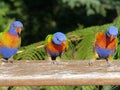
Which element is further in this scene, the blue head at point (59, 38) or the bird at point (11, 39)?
the bird at point (11, 39)

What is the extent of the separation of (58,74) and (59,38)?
0.72 m

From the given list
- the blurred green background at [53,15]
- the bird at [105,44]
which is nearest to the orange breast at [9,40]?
the bird at [105,44]

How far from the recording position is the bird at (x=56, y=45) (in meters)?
1.92

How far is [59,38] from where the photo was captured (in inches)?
76.2

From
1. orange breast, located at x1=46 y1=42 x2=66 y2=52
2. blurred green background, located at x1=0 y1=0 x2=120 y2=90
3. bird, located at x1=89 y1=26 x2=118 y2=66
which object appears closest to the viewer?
bird, located at x1=89 y1=26 x2=118 y2=66

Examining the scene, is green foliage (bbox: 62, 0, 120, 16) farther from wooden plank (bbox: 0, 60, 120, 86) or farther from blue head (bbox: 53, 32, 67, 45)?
wooden plank (bbox: 0, 60, 120, 86)

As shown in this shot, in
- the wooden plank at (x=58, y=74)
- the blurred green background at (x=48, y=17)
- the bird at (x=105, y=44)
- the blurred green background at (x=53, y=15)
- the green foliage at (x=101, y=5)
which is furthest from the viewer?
the blurred green background at (x=48, y=17)

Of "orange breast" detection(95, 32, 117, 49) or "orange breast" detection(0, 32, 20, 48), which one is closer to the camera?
"orange breast" detection(95, 32, 117, 49)

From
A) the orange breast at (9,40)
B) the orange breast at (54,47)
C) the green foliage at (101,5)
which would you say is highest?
the green foliage at (101,5)

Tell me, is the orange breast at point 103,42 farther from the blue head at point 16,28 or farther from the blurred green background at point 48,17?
the blurred green background at point 48,17

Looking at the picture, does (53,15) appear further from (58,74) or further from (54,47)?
(58,74)

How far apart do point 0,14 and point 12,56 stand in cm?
196

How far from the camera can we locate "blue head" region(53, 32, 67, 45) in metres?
1.89

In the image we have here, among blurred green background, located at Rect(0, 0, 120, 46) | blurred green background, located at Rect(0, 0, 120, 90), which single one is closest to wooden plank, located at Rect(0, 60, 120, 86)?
blurred green background, located at Rect(0, 0, 120, 90)
